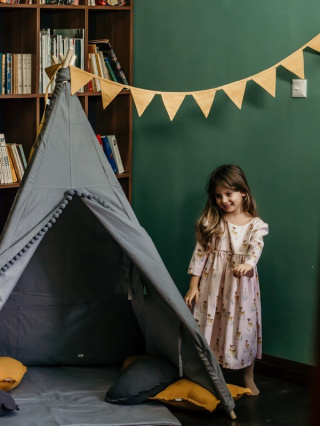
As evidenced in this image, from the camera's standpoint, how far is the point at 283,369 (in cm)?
337

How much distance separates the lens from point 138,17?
3.82 metres

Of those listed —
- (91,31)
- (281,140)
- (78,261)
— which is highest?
(91,31)

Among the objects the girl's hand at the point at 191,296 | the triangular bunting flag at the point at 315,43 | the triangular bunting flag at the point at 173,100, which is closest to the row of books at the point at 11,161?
the triangular bunting flag at the point at 173,100

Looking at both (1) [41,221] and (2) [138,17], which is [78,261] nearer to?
(1) [41,221]

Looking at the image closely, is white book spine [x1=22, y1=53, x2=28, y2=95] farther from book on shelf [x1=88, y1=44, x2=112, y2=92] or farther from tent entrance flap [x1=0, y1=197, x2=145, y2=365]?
tent entrance flap [x1=0, y1=197, x2=145, y2=365]

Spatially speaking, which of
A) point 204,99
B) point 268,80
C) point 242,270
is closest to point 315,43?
point 268,80

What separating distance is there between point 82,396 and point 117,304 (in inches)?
20.6

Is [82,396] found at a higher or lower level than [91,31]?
lower

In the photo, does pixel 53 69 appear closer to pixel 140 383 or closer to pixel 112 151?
pixel 112 151

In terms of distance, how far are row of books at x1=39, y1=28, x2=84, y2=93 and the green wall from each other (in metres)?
0.33

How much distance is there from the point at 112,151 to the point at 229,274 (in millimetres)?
1078

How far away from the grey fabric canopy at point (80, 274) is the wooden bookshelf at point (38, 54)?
0.49 meters

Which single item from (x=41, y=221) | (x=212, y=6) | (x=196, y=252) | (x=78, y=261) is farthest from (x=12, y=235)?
(x=212, y=6)

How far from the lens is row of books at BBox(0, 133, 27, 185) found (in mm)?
3396
